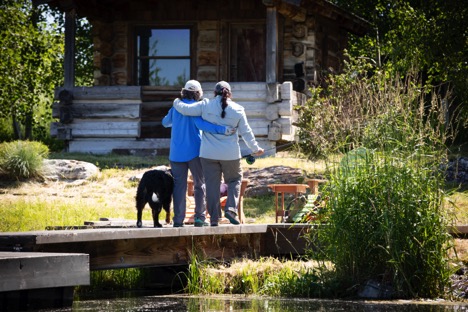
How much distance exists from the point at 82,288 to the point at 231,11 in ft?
41.0

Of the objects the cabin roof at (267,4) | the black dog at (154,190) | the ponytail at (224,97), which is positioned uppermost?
the cabin roof at (267,4)

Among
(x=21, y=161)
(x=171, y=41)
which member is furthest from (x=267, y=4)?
(x=21, y=161)

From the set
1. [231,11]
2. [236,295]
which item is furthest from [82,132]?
[236,295]

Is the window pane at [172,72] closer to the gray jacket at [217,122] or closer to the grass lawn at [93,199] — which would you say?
the grass lawn at [93,199]

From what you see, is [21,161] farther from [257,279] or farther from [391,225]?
[391,225]

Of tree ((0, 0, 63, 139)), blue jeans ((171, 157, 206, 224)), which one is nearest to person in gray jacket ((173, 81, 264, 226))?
blue jeans ((171, 157, 206, 224))

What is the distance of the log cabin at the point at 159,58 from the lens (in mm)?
21391

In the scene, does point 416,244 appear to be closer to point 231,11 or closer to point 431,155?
point 431,155

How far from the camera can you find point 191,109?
11.4m

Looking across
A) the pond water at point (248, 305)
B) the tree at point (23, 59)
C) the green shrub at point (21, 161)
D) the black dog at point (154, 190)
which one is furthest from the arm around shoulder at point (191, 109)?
the tree at point (23, 59)

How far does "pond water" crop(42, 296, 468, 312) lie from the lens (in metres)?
8.73

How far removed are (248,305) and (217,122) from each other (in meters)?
2.82

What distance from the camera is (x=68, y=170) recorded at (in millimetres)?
18156

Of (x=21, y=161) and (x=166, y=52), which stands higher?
(x=166, y=52)
